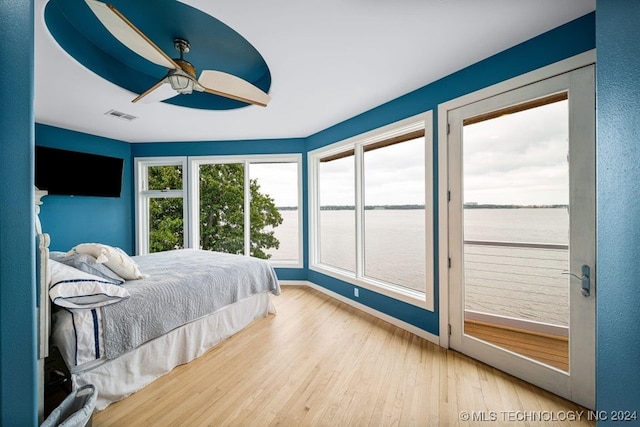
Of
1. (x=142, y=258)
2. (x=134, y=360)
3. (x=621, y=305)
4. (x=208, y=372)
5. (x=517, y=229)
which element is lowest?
(x=208, y=372)

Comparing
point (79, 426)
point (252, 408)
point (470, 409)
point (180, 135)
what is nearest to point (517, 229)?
point (470, 409)

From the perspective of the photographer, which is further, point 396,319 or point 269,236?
point 269,236

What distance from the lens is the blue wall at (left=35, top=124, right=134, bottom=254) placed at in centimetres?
370

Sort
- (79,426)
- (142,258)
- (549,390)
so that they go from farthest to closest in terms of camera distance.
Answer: (142,258), (549,390), (79,426)

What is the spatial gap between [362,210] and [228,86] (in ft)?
7.56

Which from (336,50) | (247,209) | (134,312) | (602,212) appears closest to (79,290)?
(134,312)

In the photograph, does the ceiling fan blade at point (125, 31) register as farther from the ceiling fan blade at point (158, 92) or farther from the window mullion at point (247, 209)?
the window mullion at point (247, 209)

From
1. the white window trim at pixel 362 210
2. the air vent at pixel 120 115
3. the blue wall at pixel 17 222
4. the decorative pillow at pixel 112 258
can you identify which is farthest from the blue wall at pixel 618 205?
the air vent at pixel 120 115

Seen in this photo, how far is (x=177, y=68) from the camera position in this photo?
72.1 inches

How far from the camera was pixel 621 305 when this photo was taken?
87 centimetres

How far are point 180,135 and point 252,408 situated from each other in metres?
4.09

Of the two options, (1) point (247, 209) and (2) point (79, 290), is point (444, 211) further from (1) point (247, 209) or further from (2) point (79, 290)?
(1) point (247, 209)

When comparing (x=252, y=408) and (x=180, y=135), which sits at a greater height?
(x=180, y=135)

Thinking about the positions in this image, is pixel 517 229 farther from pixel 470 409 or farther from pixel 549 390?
pixel 470 409
